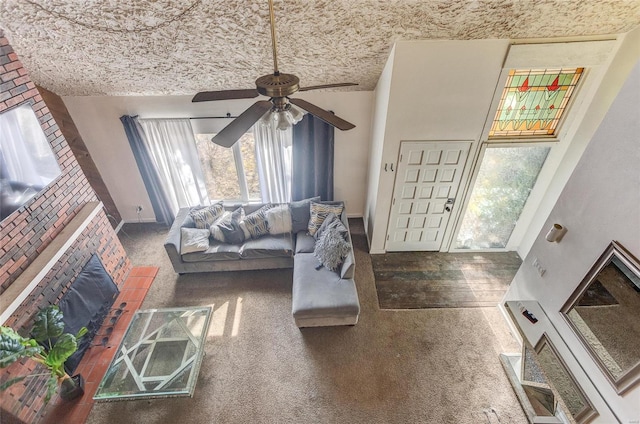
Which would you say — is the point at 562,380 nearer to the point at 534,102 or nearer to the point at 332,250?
the point at 332,250

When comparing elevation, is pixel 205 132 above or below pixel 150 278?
above

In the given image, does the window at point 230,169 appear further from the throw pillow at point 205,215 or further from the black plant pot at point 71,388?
the black plant pot at point 71,388

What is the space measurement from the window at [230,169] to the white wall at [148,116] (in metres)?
0.47

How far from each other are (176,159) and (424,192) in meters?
3.61

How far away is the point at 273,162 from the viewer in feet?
14.7

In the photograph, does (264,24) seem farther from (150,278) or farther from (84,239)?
(150,278)

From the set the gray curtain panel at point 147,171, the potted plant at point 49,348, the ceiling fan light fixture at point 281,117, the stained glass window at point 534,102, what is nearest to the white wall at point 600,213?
the stained glass window at point 534,102

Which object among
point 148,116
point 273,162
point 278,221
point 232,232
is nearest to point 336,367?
point 278,221

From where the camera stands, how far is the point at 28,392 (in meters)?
2.54

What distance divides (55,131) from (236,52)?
6.73 feet

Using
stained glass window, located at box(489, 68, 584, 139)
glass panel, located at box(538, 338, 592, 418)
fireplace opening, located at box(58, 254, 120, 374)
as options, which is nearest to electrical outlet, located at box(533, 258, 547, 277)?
glass panel, located at box(538, 338, 592, 418)

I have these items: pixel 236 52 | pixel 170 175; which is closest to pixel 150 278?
pixel 170 175

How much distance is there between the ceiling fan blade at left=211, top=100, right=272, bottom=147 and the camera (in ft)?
4.84

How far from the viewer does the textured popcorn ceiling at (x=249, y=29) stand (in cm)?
224
